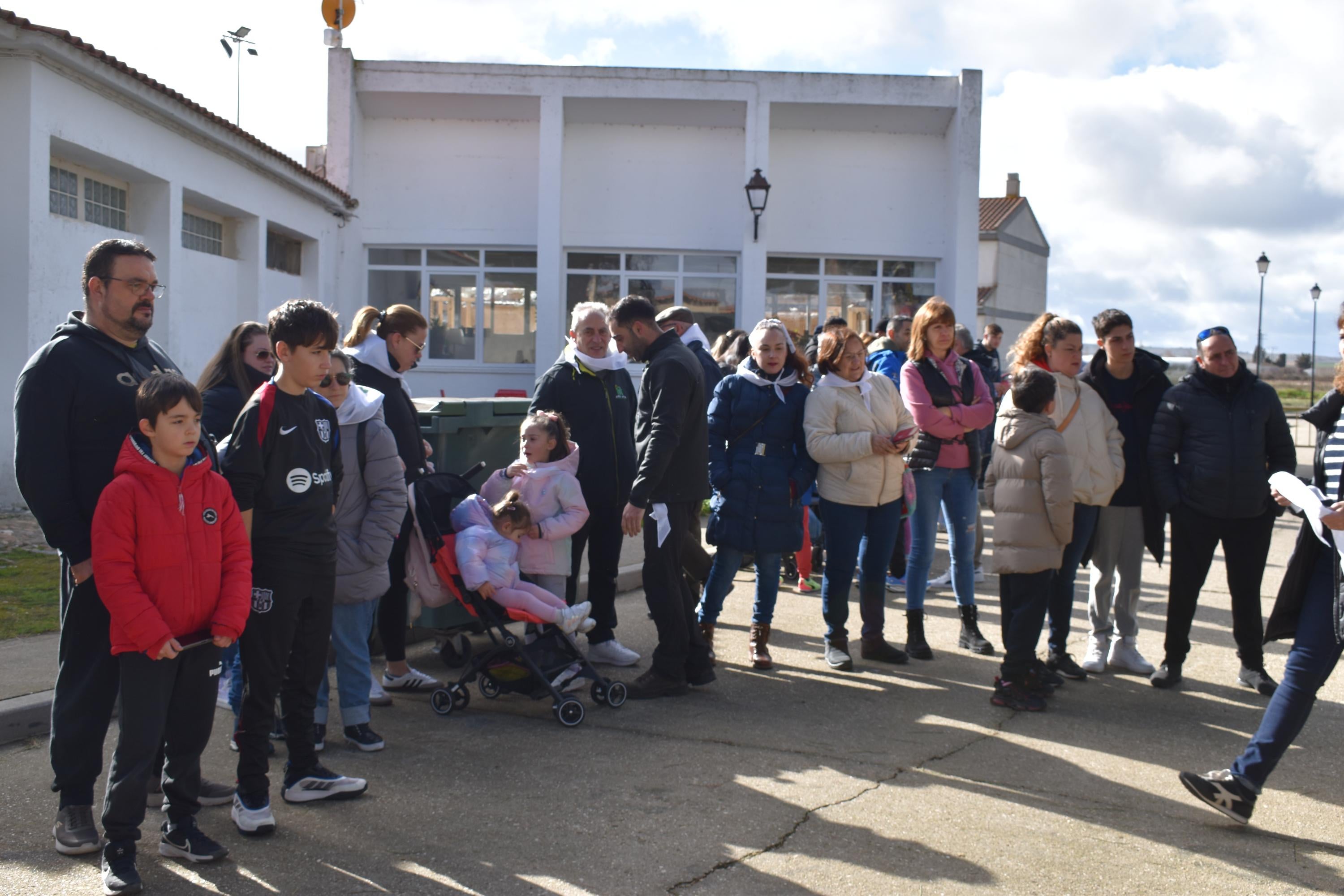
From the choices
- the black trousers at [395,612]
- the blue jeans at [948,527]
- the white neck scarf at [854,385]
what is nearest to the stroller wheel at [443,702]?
the black trousers at [395,612]

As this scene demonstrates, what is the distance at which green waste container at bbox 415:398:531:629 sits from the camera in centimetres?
652

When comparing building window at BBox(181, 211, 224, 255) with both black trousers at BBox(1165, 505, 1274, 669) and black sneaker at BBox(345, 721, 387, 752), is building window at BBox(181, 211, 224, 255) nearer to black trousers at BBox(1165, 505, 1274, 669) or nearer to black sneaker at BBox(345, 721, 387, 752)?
black sneaker at BBox(345, 721, 387, 752)

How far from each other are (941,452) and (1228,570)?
165 centimetres

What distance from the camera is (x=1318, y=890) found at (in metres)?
3.58

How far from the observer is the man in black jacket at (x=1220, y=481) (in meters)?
5.86

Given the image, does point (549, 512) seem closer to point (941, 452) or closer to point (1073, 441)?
point (941, 452)

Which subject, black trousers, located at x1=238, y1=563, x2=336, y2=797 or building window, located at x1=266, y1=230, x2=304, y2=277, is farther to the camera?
building window, located at x1=266, y1=230, x2=304, y2=277

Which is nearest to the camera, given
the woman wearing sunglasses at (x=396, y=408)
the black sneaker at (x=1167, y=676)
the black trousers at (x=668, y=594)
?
the woman wearing sunglasses at (x=396, y=408)

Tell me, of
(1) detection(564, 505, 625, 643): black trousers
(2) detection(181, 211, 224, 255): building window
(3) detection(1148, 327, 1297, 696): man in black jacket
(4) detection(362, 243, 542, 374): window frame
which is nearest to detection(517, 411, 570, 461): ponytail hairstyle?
(1) detection(564, 505, 625, 643): black trousers

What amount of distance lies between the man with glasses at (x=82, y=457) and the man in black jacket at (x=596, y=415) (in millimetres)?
2556

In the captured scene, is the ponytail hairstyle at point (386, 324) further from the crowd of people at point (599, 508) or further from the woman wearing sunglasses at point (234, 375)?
the woman wearing sunglasses at point (234, 375)

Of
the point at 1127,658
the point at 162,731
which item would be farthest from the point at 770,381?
the point at 162,731

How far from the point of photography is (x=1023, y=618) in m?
5.60

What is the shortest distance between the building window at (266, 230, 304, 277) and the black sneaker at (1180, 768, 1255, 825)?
49.8 ft
